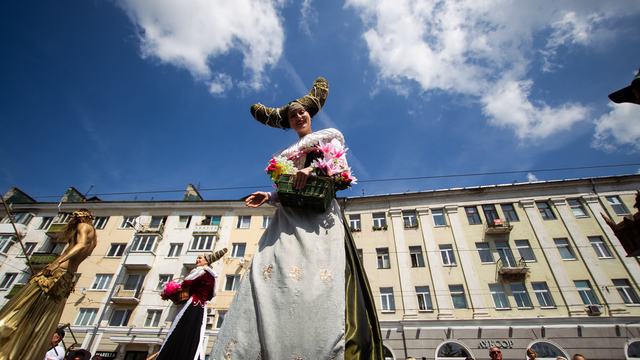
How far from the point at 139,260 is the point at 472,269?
977 inches

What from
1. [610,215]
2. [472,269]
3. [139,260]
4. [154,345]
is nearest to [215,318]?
[154,345]

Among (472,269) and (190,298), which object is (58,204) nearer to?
(190,298)

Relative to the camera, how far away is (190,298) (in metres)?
4.74

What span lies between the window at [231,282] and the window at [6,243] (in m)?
21.0

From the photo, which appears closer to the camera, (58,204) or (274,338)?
(274,338)

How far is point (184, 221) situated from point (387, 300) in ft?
59.9

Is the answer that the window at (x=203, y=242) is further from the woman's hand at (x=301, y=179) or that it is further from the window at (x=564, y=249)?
the window at (x=564, y=249)

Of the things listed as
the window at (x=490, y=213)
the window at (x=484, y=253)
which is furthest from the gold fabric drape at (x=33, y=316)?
the window at (x=490, y=213)

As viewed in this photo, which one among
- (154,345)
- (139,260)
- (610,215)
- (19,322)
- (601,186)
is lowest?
(19,322)

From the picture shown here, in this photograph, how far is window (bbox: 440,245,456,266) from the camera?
65.6ft

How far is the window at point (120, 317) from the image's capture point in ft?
70.2

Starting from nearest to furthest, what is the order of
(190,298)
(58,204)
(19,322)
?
(19,322), (190,298), (58,204)

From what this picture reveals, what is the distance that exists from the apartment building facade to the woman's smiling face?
18.6m

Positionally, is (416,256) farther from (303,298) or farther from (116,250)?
(116,250)
